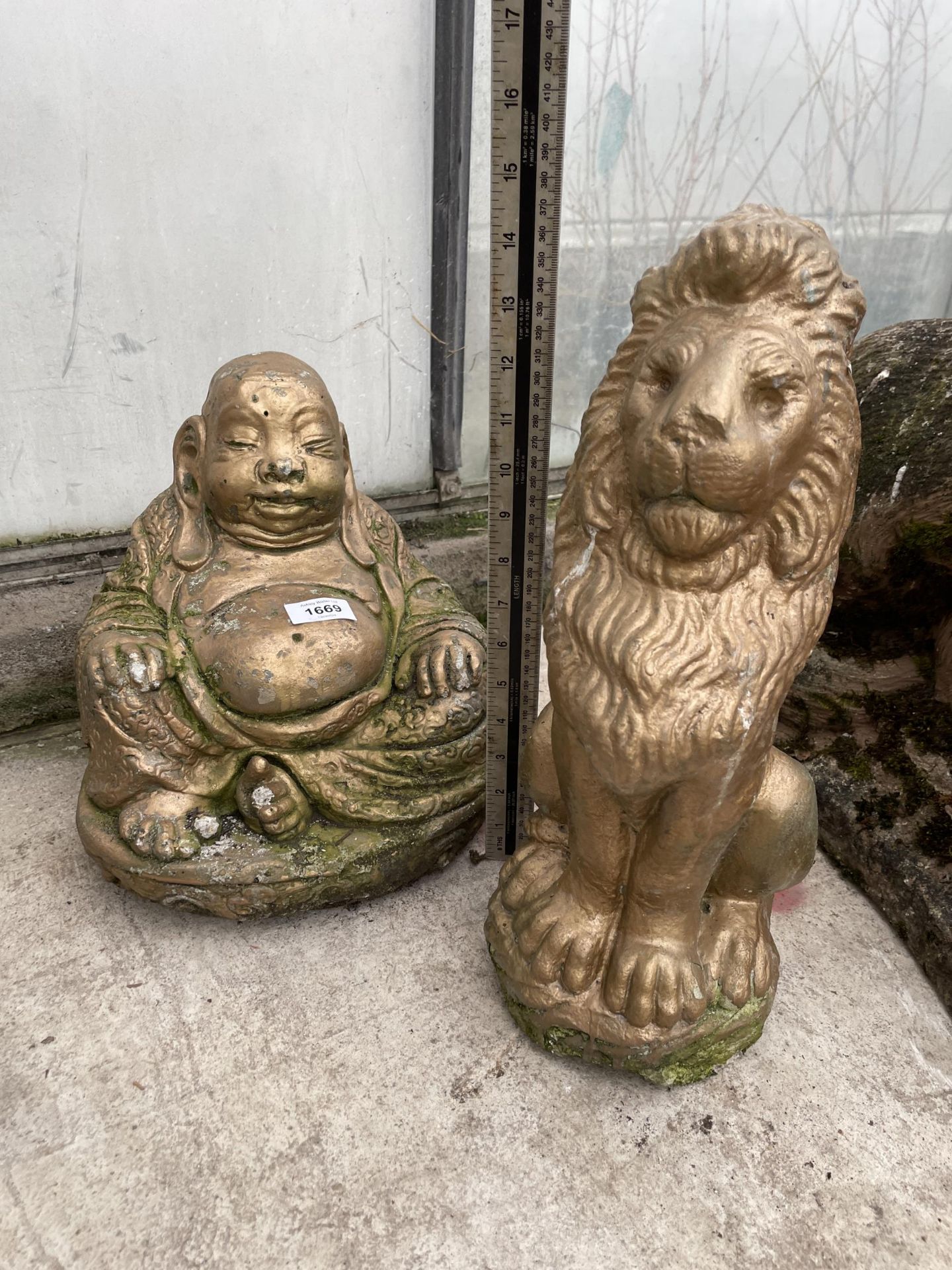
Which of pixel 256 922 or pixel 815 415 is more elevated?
pixel 815 415

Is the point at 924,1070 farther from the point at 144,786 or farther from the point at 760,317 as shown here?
the point at 144,786

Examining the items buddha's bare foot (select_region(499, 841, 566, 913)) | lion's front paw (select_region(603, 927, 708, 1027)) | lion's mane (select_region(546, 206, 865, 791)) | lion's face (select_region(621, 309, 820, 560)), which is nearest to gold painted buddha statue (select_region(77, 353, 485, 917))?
buddha's bare foot (select_region(499, 841, 566, 913))

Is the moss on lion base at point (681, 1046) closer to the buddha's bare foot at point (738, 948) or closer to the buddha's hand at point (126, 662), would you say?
the buddha's bare foot at point (738, 948)

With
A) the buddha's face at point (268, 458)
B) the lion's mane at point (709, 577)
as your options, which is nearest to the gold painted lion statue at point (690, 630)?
the lion's mane at point (709, 577)

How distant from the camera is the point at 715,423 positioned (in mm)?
1335

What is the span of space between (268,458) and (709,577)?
113cm

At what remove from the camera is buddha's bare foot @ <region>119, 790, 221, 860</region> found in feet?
6.70

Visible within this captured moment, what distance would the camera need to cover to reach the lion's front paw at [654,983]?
66.1 inches

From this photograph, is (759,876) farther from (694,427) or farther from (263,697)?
(263,697)

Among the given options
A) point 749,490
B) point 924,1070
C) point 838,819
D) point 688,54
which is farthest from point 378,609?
point 688,54

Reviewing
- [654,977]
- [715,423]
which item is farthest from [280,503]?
[654,977]

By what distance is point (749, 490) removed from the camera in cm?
138

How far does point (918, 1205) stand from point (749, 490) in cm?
138

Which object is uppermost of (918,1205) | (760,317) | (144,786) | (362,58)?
(362,58)
